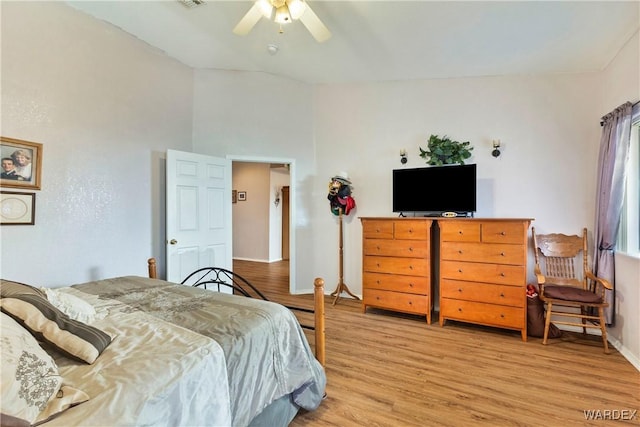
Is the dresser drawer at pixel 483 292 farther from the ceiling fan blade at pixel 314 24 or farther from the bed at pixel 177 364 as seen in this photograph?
the ceiling fan blade at pixel 314 24

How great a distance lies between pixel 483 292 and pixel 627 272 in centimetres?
112

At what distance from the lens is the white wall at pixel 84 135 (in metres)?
Answer: 2.29

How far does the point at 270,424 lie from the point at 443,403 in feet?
3.64

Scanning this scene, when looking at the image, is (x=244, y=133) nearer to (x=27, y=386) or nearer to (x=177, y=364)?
(x=177, y=364)

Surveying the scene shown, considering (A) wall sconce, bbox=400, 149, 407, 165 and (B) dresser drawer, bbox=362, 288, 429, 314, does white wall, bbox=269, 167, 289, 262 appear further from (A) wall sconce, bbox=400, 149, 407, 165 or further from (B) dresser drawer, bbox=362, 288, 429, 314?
(B) dresser drawer, bbox=362, 288, 429, 314

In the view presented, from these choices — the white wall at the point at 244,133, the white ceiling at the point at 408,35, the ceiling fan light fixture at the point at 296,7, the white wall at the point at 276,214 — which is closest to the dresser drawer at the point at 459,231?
the white wall at the point at 244,133

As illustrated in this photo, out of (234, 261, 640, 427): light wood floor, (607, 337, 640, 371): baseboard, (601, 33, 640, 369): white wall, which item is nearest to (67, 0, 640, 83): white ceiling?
(601, 33, 640, 369): white wall

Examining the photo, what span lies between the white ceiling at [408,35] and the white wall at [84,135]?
12.8 inches

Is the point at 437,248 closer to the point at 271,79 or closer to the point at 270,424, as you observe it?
the point at 270,424

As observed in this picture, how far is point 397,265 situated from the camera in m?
3.29

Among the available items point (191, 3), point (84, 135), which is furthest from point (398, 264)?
point (84, 135)

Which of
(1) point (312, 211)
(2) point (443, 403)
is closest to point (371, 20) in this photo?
(1) point (312, 211)

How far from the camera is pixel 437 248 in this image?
3549 mm

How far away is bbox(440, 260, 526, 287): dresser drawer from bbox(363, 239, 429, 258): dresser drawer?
24cm
